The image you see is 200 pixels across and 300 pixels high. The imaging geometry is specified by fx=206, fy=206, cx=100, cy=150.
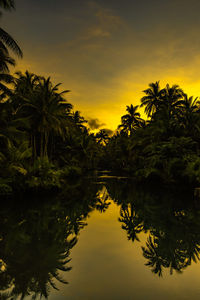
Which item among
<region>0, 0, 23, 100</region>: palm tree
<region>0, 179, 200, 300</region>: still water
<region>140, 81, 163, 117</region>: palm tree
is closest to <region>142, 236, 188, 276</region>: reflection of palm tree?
<region>0, 179, 200, 300</region>: still water

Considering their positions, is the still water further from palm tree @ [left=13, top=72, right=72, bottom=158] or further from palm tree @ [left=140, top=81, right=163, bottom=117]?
palm tree @ [left=140, top=81, right=163, bottom=117]

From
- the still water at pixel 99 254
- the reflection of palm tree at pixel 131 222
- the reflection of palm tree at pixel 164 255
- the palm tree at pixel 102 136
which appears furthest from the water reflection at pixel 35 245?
the palm tree at pixel 102 136

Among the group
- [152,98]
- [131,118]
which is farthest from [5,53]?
[131,118]

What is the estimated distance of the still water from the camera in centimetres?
443

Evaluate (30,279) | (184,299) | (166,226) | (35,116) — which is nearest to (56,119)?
(35,116)

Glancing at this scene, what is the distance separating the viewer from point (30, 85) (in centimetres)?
2597

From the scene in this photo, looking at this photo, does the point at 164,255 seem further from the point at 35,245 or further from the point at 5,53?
the point at 5,53

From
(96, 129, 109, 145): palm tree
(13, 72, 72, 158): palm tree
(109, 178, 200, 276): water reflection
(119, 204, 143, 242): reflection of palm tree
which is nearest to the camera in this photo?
(109, 178, 200, 276): water reflection

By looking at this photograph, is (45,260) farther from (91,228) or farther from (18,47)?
(18,47)

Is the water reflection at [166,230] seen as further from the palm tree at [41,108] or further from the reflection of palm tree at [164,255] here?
the palm tree at [41,108]

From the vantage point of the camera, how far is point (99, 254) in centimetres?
626

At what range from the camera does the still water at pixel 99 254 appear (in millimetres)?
4434

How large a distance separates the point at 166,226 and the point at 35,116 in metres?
17.1

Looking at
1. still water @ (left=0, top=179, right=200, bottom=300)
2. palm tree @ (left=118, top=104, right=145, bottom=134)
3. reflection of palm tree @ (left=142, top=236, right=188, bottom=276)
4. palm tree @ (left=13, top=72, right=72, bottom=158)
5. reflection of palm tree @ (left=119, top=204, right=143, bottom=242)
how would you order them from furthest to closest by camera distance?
palm tree @ (left=118, top=104, right=145, bottom=134), palm tree @ (left=13, top=72, right=72, bottom=158), reflection of palm tree @ (left=119, top=204, right=143, bottom=242), reflection of palm tree @ (left=142, top=236, right=188, bottom=276), still water @ (left=0, top=179, right=200, bottom=300)
